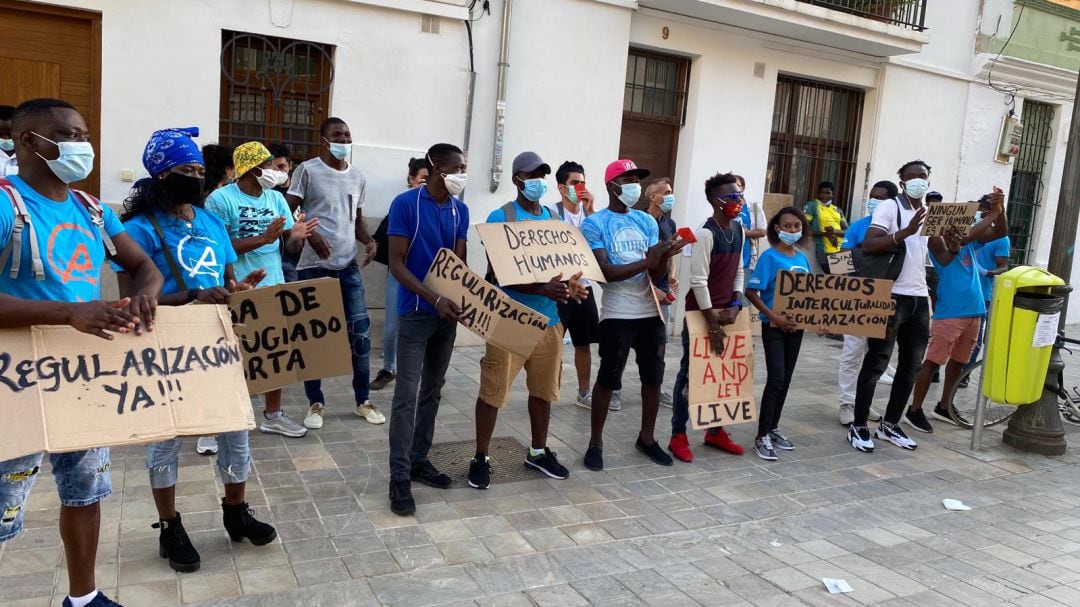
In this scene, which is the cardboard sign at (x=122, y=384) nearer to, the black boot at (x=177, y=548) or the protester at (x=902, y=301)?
the black boot at (x=177, y=548)

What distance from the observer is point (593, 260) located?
490 cm

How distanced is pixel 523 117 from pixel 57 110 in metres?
6.11

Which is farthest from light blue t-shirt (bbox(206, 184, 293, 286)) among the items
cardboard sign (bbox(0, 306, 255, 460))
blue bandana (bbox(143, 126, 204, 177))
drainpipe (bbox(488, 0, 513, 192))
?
drainpipe (bbox(488, 0, 513, 192))

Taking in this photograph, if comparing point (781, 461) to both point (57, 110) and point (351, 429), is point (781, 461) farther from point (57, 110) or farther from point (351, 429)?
point (57, 110)

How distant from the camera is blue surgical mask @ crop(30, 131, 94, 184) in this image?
110 inches

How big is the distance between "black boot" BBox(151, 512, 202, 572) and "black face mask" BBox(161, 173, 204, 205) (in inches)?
56.3

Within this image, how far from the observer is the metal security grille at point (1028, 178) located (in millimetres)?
13617

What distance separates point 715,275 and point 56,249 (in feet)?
13.1

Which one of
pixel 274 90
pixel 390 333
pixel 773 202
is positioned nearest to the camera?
pixel 390 333

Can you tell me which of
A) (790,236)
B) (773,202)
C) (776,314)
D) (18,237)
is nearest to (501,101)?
(790,236)

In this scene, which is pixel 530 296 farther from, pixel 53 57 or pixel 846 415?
pixel 53 57

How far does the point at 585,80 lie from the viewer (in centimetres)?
891

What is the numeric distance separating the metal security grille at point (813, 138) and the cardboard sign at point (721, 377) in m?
6.07

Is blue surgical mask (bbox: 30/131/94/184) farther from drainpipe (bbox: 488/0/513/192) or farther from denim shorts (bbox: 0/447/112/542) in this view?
drainpipe (bbox: 488/0/513/192)
